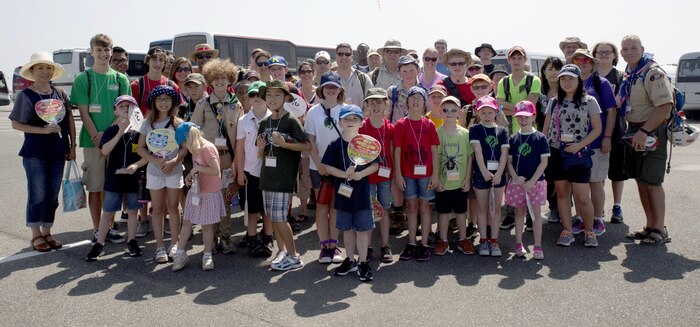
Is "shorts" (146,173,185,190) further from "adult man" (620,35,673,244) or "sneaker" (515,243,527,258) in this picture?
"adult man" (620,35,673,244)

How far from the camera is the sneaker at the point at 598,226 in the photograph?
5.90 meters

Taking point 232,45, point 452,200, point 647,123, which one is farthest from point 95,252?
point 232,45

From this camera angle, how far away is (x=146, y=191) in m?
5.30

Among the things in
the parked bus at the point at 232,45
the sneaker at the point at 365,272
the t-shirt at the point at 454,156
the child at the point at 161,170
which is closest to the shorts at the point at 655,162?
the t-shirt at the point at 454,156

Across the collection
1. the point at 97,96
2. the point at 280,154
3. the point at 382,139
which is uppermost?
the point at 97,96

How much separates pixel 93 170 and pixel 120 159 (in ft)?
1.74

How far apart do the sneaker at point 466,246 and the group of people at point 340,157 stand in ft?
0.04

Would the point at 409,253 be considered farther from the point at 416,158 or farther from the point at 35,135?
the point at 35,135

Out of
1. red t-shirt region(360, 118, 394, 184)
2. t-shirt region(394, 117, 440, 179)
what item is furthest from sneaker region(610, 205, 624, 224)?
red t-shirt region(360, 118, 394, 184)

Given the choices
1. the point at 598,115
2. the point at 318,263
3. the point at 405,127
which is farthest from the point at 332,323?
the point at 598,115

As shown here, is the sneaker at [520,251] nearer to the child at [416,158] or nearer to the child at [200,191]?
the child at [416,158]

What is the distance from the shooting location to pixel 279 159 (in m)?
4.90

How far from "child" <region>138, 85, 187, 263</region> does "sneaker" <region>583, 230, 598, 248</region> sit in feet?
13.7

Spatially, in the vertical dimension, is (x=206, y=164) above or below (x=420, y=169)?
above
